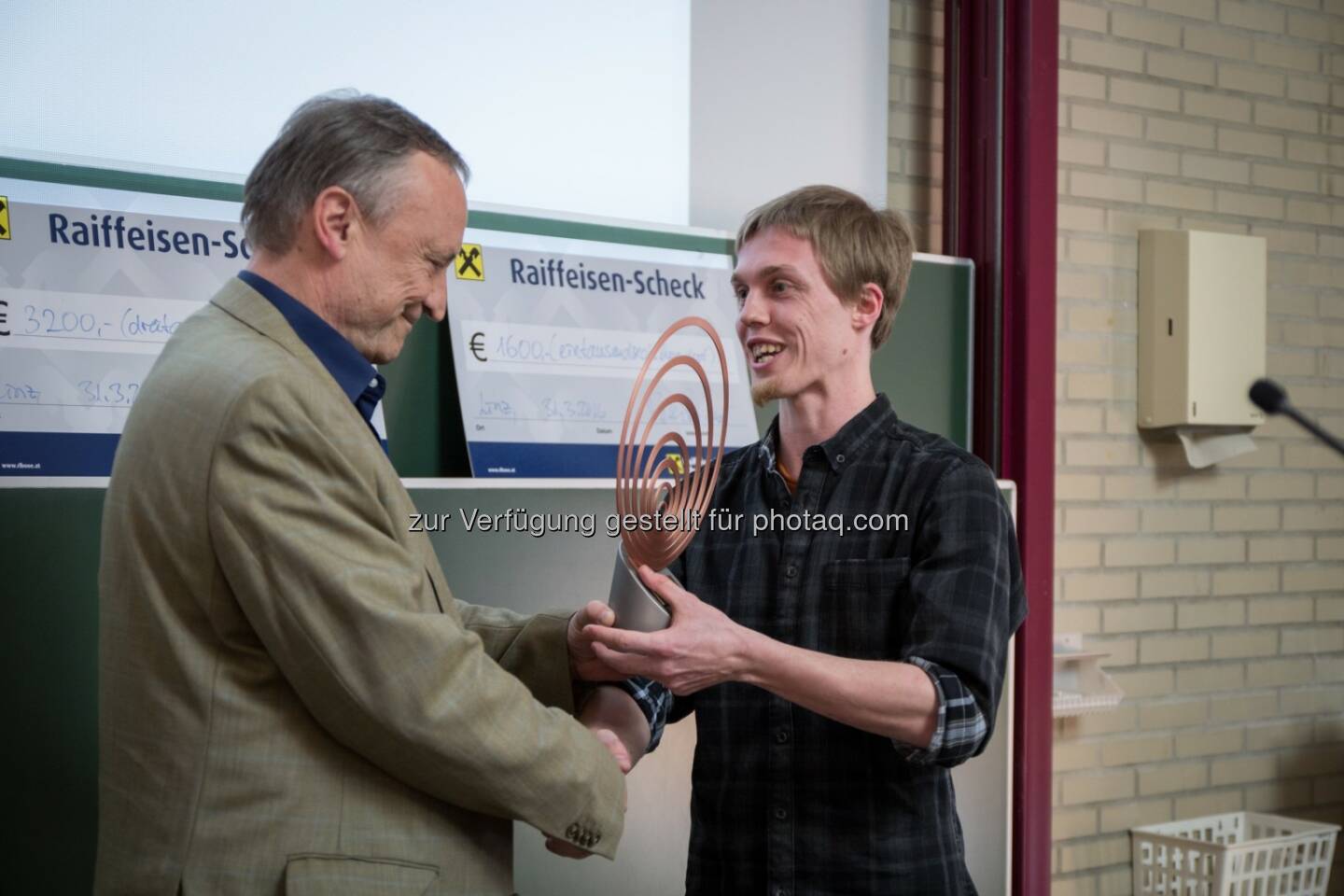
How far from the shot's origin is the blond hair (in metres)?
1.90

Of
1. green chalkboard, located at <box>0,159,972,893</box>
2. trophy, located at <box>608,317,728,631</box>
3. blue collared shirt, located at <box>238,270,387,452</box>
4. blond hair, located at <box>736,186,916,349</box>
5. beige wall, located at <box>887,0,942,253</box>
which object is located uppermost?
beige wall, located at <box>887,0,942,253</box>

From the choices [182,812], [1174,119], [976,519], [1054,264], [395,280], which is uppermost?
[1174,119]

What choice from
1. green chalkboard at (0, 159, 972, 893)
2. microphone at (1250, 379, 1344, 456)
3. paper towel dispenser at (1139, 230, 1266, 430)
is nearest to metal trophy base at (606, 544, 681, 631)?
microphone at (1250, 379, 1344, 456)

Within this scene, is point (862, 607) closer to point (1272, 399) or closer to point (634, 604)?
point (634, 604)

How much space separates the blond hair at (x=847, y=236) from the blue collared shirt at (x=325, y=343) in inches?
27.5

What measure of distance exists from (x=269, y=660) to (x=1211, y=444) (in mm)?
3612

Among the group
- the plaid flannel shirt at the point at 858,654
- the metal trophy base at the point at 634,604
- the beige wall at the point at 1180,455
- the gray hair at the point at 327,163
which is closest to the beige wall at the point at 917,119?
the beige wall at the point at 1180,455

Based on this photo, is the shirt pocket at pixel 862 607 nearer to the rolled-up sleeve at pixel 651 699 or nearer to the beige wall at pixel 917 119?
the rolled-up sleeve at pixel 651 699

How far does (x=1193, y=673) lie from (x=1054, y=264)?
1544 millimetres

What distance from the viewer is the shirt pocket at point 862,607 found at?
1.75m

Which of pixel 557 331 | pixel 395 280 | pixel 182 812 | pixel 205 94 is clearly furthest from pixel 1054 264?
pixel 182 812

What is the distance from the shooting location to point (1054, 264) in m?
3.71

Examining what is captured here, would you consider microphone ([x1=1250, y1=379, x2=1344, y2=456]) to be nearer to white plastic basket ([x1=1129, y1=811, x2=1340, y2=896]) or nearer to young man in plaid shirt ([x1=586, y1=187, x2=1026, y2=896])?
young man in plaid shirt ([x1=586, y1=187, x2=1026, y2=896])

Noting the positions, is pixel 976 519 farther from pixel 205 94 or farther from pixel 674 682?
pixel 205 94
